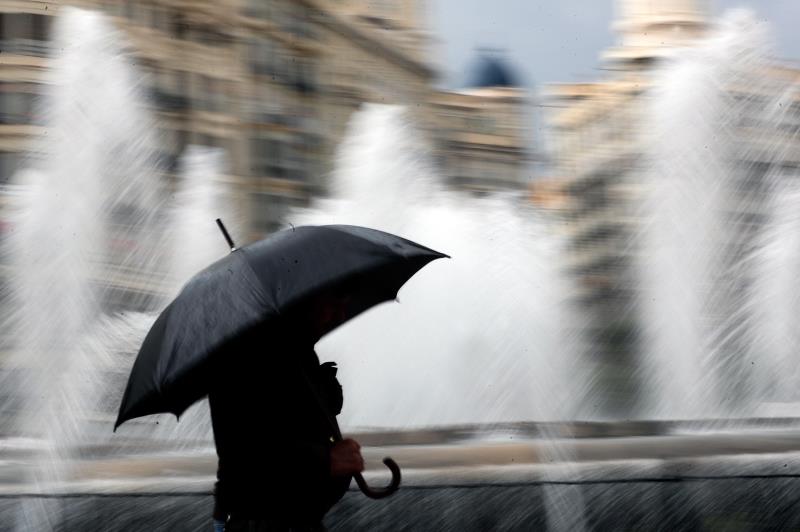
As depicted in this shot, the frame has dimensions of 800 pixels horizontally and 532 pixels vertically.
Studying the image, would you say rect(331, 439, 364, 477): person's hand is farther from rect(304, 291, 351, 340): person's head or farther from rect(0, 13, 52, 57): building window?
rect(0, 13, 52, 57): building window

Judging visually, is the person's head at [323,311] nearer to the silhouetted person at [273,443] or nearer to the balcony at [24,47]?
the silhouetted person at [273,443]

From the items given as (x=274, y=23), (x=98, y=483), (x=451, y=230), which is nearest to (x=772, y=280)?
(x=451, y=230)

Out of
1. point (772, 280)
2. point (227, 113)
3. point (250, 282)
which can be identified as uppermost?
point (250, 282)

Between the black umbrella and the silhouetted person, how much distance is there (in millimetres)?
62

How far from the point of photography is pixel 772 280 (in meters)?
10.3

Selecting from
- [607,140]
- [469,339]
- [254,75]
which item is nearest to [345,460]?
[469,339]

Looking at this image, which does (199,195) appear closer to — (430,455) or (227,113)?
(430,455)

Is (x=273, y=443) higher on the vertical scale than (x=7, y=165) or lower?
higher

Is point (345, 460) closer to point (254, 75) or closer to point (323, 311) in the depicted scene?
point (323, 311)

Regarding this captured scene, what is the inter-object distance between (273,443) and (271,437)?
1cm

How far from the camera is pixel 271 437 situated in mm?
2977

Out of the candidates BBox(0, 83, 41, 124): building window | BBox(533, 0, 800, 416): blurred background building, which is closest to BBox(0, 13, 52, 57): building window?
BBox(0, 83, 41, 124): building window

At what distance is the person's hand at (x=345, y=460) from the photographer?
2.97 meters

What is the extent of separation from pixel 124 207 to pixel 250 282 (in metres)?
20.2
